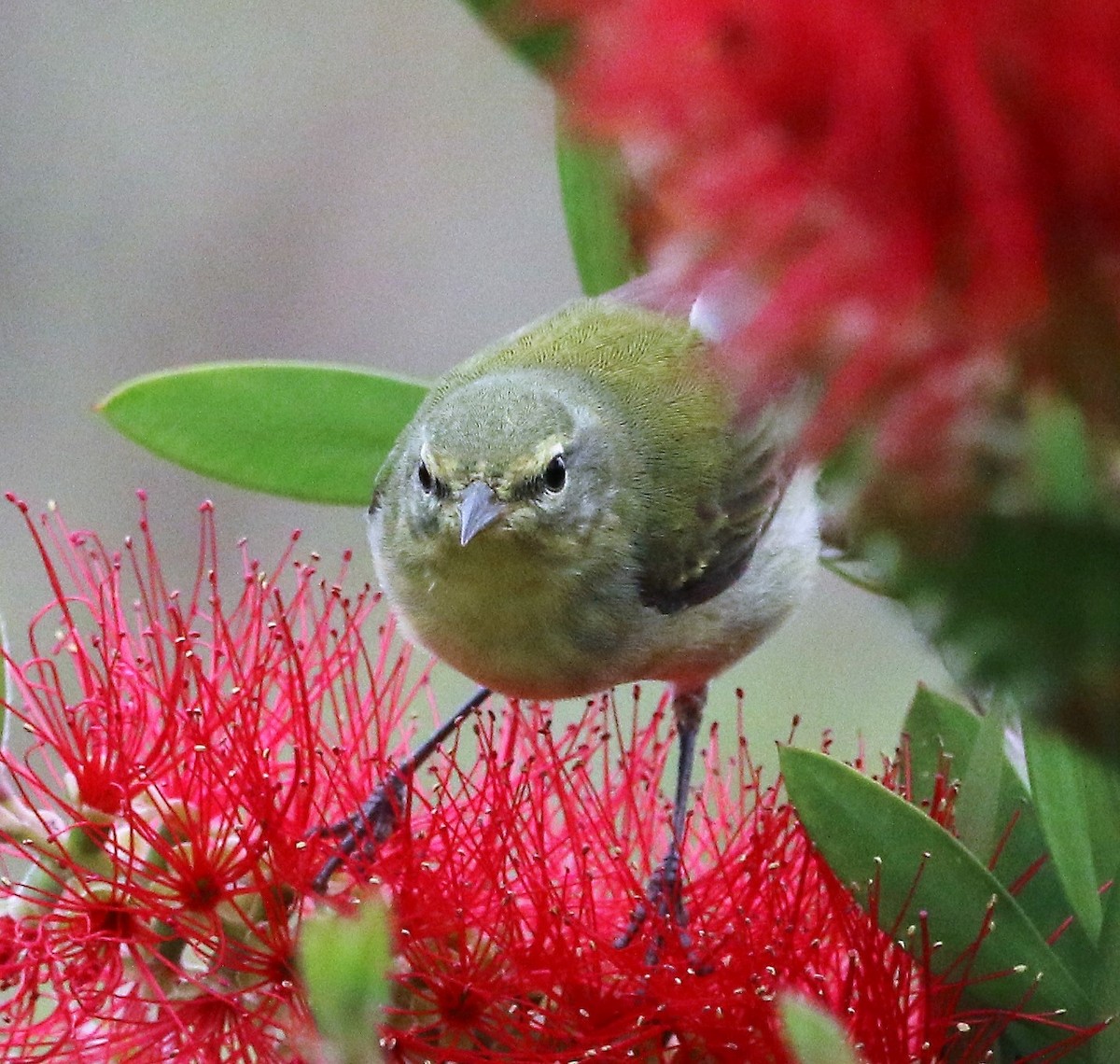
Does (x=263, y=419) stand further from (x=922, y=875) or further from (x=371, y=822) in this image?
(x=922, y=875)

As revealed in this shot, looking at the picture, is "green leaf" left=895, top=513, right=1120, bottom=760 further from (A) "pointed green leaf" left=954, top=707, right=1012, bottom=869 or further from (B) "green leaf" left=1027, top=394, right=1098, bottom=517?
(A) "pointed green leaf" left=954, top=707, right=1012, bottom=869

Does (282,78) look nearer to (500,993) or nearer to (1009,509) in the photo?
(500,993)

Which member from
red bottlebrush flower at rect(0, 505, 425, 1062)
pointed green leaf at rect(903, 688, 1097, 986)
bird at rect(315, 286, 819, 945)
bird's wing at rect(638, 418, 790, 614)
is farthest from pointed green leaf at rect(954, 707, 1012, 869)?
bird's wing at rect(638, 418, 790, 614)

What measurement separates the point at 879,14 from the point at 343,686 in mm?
879

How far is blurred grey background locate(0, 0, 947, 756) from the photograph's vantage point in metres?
3.84

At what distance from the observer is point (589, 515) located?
1577 millimetres

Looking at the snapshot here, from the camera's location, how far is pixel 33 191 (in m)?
3.83

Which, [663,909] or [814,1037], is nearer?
[814,1037]

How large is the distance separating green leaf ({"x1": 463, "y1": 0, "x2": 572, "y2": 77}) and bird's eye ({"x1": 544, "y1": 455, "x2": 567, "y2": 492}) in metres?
0.65

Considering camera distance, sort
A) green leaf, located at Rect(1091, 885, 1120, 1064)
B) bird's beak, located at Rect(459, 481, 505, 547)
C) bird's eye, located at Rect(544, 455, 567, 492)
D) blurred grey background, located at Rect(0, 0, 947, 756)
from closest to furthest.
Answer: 1. green leaf, located at Rect(1091, 885, 1120, 1064)
2. bird's beak, located at Rect(459, 481, 505, 547)
3. bird's eye, located at Rect(544, 455, 567, 492)
4. blurred grey background, located at Rect(0, 0, 947, 756)

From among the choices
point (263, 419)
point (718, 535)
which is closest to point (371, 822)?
point (263, 419)

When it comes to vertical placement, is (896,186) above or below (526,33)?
below

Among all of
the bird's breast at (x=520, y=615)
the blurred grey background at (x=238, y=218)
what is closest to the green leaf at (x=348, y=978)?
the bird's breast at (x=520, y=615)

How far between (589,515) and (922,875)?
2.12 feet
